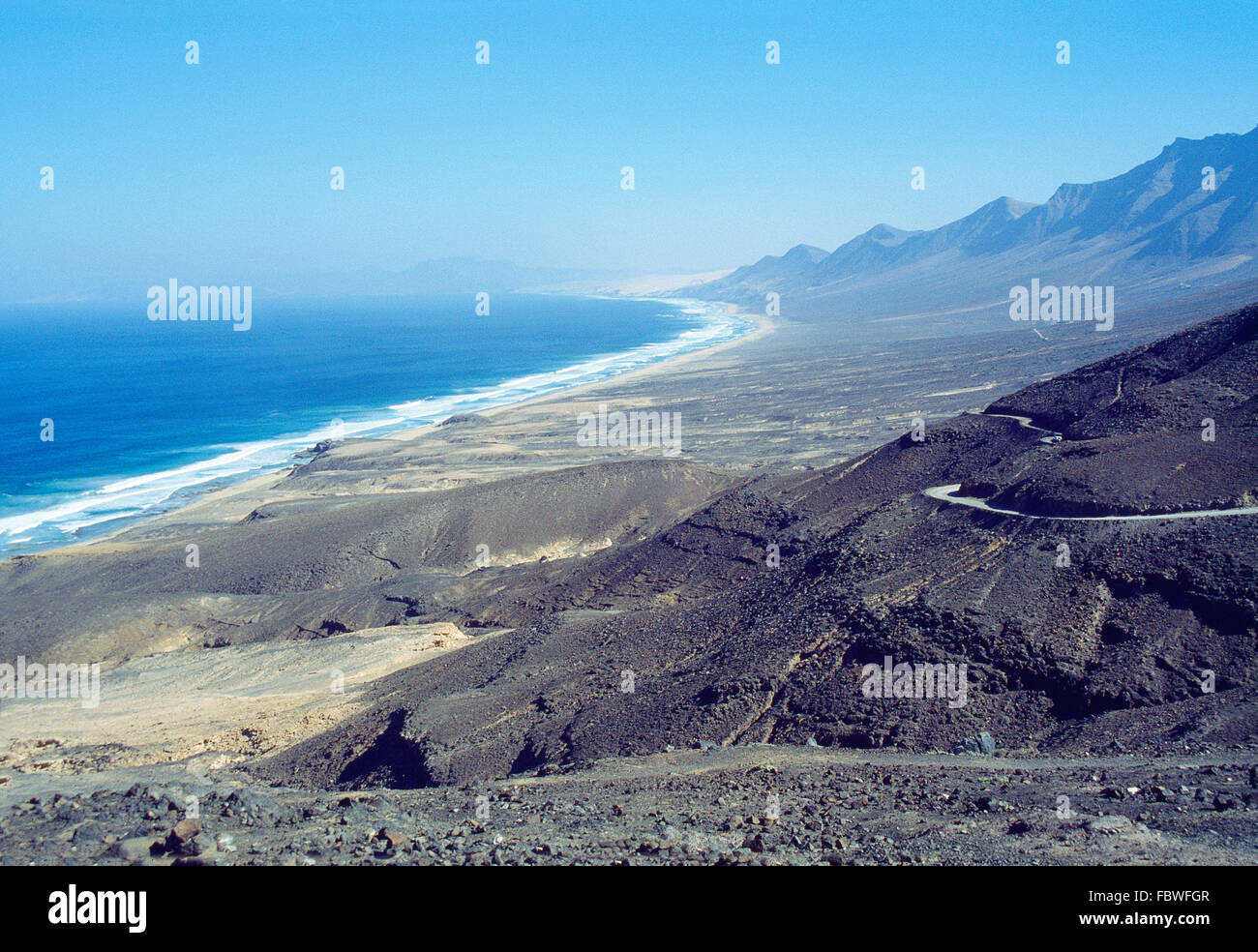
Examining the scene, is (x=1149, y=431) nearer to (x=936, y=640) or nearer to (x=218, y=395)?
(x=936, y=640)

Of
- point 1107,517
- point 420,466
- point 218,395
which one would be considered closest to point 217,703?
point 1107,517

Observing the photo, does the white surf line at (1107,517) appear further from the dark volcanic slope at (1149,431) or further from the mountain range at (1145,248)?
the mountain range at (1145,248)

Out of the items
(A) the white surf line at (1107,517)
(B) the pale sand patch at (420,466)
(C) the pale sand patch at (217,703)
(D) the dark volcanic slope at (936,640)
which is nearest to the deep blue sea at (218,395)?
(B) the pale sand patch at (420,466)

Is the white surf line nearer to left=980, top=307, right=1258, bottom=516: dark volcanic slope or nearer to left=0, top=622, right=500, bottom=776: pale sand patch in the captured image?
left=980, top=307, right=1258, bottom=516: dark volcanic slope

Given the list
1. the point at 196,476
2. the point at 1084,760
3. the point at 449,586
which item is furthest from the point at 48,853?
the point at 196,476

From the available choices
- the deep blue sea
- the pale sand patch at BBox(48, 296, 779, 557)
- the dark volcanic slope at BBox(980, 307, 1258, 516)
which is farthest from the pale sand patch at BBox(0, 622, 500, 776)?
the deep blue sea

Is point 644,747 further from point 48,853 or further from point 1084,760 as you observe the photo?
point 48,853
